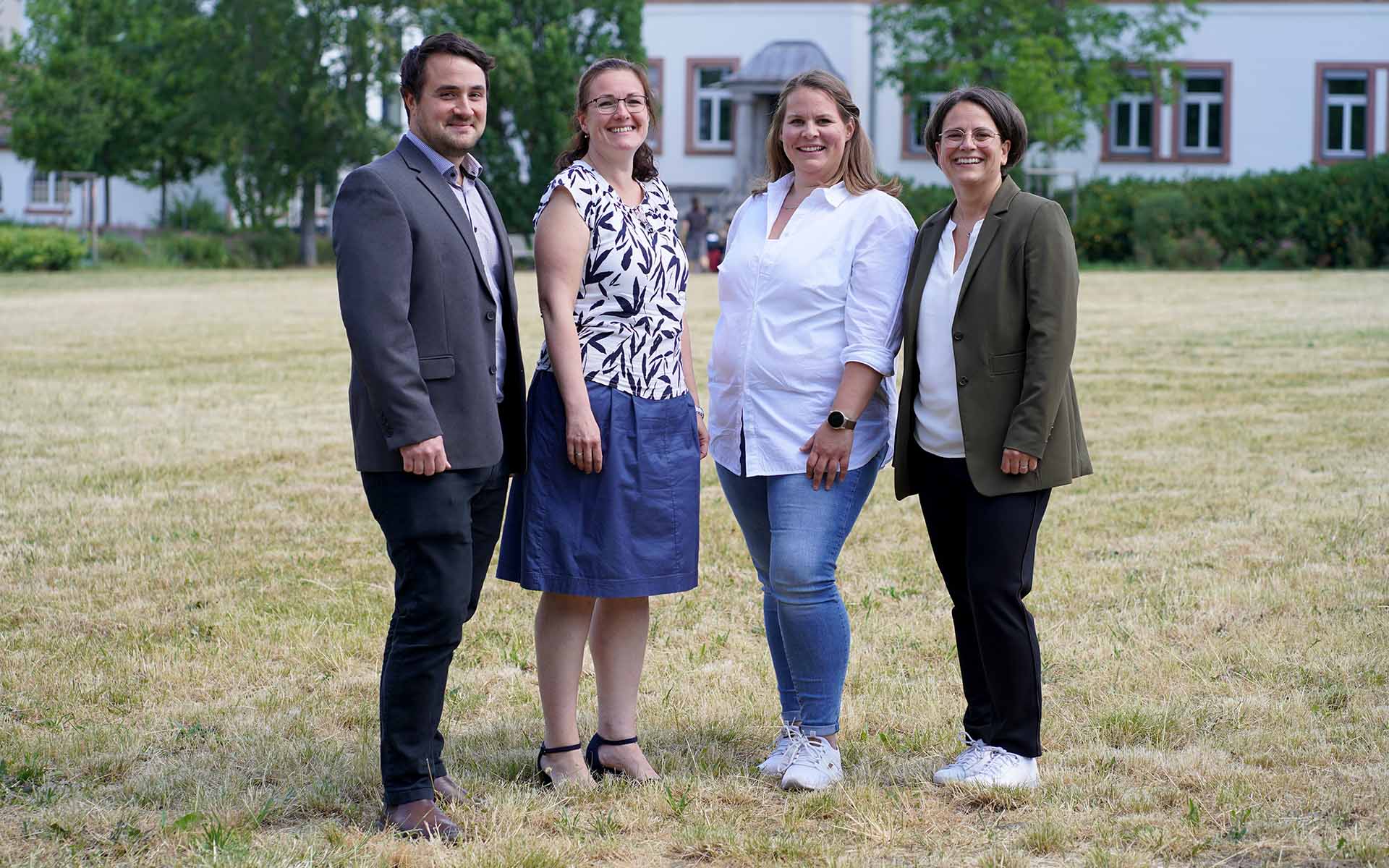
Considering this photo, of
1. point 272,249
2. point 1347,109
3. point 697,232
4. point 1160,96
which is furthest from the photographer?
point 272,249

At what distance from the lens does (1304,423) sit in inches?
459

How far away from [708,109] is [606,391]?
37995mm

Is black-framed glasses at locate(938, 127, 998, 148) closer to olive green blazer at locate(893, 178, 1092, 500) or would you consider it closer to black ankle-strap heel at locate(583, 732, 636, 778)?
olive green blazer at locate(893, 178, 1092, 500)

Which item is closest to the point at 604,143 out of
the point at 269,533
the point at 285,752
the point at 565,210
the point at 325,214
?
the point at 565,210

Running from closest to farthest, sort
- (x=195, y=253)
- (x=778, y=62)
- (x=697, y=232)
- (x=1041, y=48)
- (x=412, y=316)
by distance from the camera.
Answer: (x=412, y=316) < (x=697, y=232) < (x=1041, y=48) < (x=778, y=62) < (x=195, y=253)

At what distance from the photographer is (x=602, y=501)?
14.2ft

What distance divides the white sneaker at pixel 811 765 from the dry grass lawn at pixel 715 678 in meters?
0.07

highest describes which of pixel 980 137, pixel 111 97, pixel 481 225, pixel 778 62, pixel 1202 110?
pixel 111 97

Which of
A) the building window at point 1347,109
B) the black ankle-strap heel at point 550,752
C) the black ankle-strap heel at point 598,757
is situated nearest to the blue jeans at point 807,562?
the black ankle-strap heel at point 598,757

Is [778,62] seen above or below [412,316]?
above

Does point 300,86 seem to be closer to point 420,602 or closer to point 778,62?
point 778,62

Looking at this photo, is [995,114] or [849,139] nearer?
[995,114]

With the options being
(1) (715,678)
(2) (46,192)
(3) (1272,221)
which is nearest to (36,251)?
(3) (1272,221)

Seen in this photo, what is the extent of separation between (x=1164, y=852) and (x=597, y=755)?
5.31 ft
